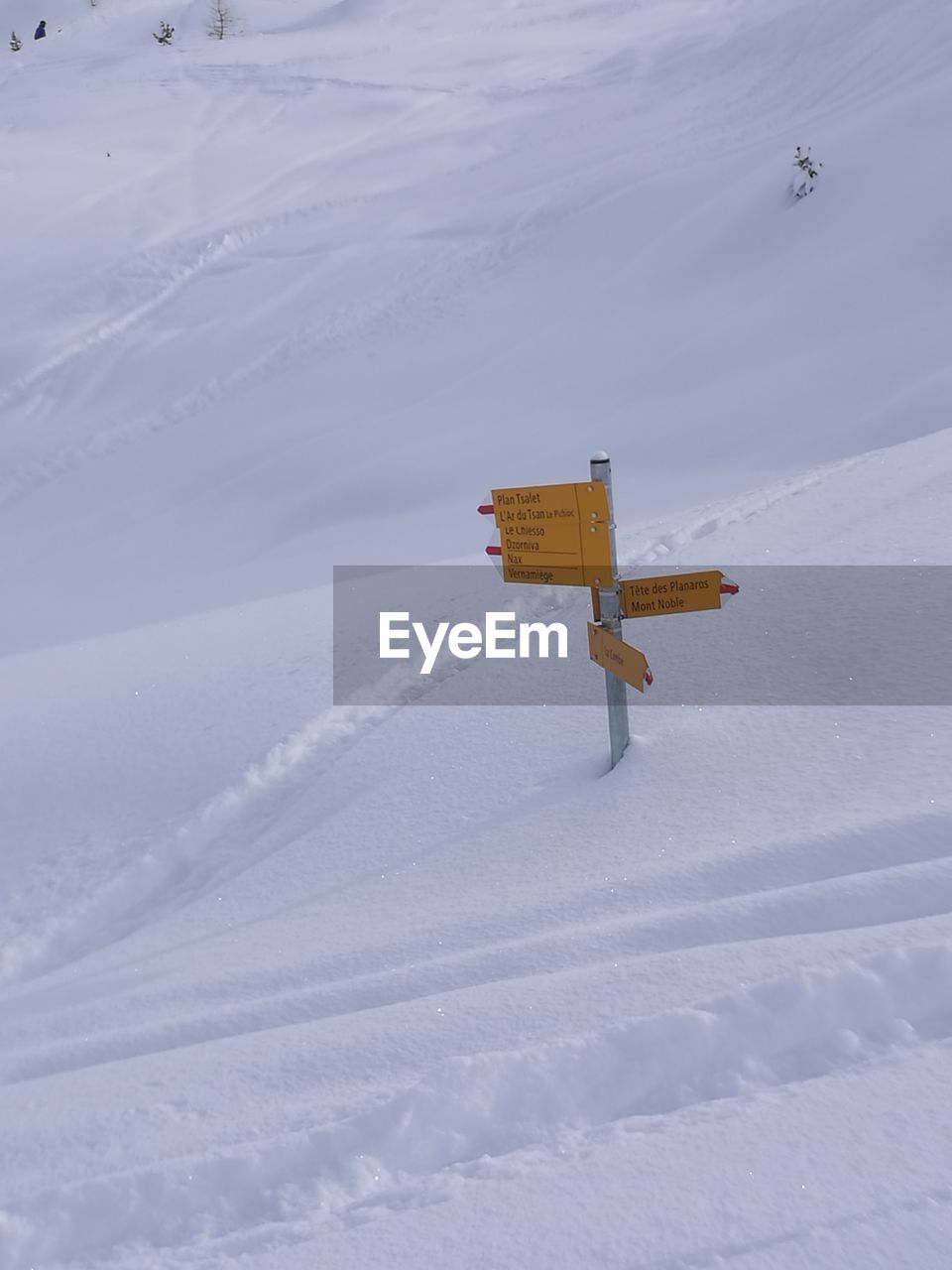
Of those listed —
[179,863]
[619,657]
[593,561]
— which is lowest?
[179,863]

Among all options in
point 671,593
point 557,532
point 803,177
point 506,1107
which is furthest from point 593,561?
point 803,177

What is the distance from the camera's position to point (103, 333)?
54.6 ft

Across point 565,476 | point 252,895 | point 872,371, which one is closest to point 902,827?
point 252,895

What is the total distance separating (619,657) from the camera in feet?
13.8

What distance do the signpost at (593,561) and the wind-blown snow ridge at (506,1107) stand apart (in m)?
1.44

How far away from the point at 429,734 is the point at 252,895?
1.26 meters

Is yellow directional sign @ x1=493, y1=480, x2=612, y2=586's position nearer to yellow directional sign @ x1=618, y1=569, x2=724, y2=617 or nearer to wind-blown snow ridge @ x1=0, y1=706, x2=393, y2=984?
yellow directional sign @ x1=618, y1=569, x2=724, y2=617

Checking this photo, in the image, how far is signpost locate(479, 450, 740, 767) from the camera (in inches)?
162

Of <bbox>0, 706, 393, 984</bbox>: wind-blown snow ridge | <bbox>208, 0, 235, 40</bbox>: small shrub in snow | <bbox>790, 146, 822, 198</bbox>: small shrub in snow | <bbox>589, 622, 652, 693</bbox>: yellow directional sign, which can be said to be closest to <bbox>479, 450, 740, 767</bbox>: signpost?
<bbox>589, 622, 652, 693</bbox>: yellow directional sign

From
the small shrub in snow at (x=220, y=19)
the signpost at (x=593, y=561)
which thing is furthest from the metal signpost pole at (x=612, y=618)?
the small shrub in snow at (x=220, y=19)

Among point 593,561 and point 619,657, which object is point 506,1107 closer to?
point 619,657

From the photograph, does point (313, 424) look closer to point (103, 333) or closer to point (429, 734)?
point (103, 333)

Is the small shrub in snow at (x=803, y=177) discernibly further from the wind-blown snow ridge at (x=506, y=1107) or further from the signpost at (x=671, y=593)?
the wind-blown snow ridge at (x=506, y=1107)

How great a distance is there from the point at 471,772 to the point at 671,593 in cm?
126
